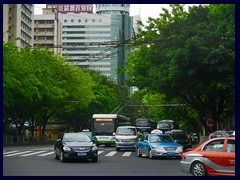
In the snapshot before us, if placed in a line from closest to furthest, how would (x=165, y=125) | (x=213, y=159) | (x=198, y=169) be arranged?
(x=213, y=159)
(x=198, y=169)
(x=165, y=125)

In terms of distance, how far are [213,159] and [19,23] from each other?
98.5 metres

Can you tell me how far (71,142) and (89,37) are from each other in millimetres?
155238

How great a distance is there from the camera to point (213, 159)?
16578mm

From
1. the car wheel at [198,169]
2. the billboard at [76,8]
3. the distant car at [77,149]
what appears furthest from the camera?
the billboard at [76,8]

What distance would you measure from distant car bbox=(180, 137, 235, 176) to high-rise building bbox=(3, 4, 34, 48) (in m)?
Answer: 80.2

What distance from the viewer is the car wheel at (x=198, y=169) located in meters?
16.8

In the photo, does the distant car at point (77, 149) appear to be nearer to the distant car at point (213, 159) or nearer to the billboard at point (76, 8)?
the distant car at point (213, 159)

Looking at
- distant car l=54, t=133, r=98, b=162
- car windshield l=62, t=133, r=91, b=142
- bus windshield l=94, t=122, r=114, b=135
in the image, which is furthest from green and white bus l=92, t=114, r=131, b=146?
distant car l=54, t=133, r=98, b=162

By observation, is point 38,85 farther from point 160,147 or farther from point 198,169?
point 198,169

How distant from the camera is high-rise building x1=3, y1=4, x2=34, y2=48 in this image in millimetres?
102250

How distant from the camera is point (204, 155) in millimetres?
16781

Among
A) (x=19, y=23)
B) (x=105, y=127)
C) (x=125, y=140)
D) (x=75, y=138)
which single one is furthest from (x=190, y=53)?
(x=19, y=23)

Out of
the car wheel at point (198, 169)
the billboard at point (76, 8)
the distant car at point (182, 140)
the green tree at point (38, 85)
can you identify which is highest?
the billboard at point (76, 8)

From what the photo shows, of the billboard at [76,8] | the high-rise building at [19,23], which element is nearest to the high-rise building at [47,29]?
the high-rise building at [19,23]
